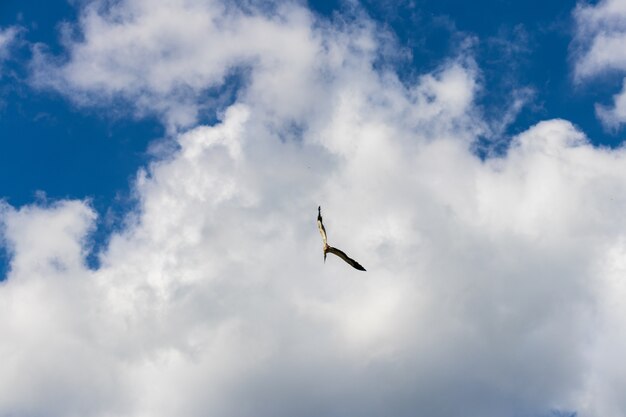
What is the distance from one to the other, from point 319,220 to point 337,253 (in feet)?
22.8

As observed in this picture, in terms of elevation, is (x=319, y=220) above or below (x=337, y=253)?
above

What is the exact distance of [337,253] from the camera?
8438 centimetres

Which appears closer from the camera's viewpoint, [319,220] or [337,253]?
[337,253]

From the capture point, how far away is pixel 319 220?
89.8 m
